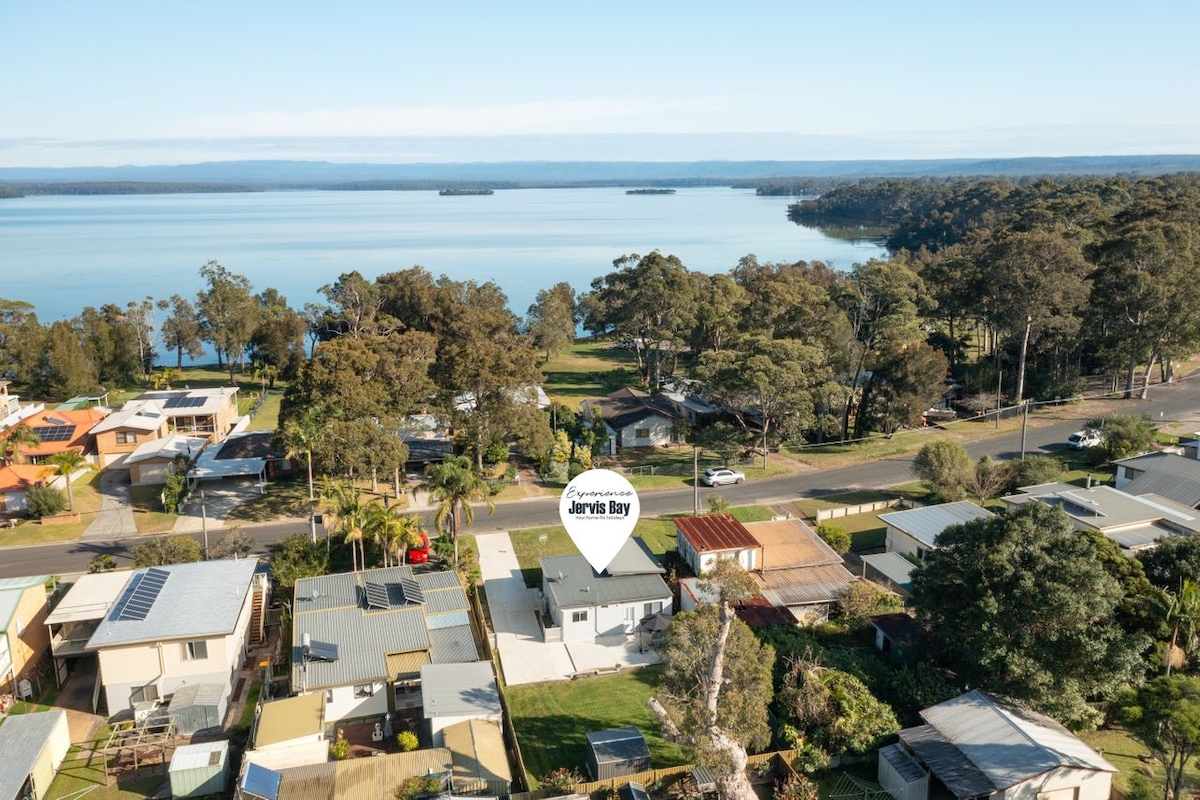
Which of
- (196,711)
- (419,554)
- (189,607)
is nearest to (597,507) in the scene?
(196,711)

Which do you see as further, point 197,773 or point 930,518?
point 930,518

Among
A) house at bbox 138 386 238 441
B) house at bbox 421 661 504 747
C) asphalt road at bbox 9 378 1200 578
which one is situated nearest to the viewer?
house at bbox 421 661 504 747

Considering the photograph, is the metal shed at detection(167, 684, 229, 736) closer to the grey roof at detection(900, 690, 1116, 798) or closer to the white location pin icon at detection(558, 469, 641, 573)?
the white location pin icon at detection(558, 469, 641, 573)

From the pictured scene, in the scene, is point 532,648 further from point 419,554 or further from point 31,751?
point 31,751

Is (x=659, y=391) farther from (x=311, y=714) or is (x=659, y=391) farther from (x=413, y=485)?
(x=311, y=714)

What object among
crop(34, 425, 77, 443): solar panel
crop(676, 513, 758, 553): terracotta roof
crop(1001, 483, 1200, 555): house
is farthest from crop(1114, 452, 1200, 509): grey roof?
crop(34, 425, 77, 443): solar panel

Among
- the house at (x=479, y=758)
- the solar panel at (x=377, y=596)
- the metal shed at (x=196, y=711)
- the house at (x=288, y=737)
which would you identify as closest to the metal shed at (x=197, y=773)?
the house at (x=288, y=737)

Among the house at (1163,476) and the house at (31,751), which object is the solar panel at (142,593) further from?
the house at (1163,476)
